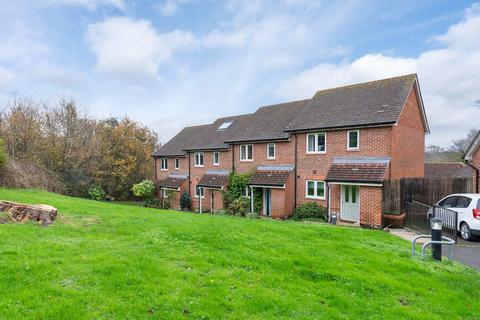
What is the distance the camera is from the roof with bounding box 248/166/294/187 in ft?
68.9

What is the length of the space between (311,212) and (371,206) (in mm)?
3744

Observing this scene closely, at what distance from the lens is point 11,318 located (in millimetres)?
3783

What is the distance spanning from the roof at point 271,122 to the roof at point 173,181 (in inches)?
311

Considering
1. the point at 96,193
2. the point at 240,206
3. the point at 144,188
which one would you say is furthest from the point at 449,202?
the point at 96,193

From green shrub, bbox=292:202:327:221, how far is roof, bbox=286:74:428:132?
196 inches

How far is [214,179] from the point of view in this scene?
26.5 metres

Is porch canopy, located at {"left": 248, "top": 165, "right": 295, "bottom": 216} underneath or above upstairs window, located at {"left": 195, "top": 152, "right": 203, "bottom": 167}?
underneath

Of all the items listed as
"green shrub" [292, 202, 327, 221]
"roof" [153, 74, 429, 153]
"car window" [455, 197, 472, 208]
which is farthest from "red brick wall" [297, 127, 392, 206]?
"car window" [455, 197, 472, 208]

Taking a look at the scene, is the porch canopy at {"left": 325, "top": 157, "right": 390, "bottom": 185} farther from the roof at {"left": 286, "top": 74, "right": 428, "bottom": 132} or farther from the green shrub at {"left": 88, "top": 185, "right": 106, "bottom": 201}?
the green shrub at {"left": 88, "top": 185, "right": 106, "bottom": 201}

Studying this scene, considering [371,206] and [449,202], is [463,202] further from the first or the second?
[371,206]

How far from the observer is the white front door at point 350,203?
18.0 meters

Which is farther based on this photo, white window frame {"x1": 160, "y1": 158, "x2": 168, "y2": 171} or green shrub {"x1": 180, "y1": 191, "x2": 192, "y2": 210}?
white window frame {"x1": 160, "y1": 158, "x2": 168, "y2": 171}

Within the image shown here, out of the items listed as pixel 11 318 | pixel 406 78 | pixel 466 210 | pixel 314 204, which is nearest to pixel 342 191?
pixel 314 204

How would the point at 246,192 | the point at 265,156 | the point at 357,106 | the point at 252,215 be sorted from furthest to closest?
the point at 246,192, the point at 265,156, the point at 252,215, the point at 357,106
